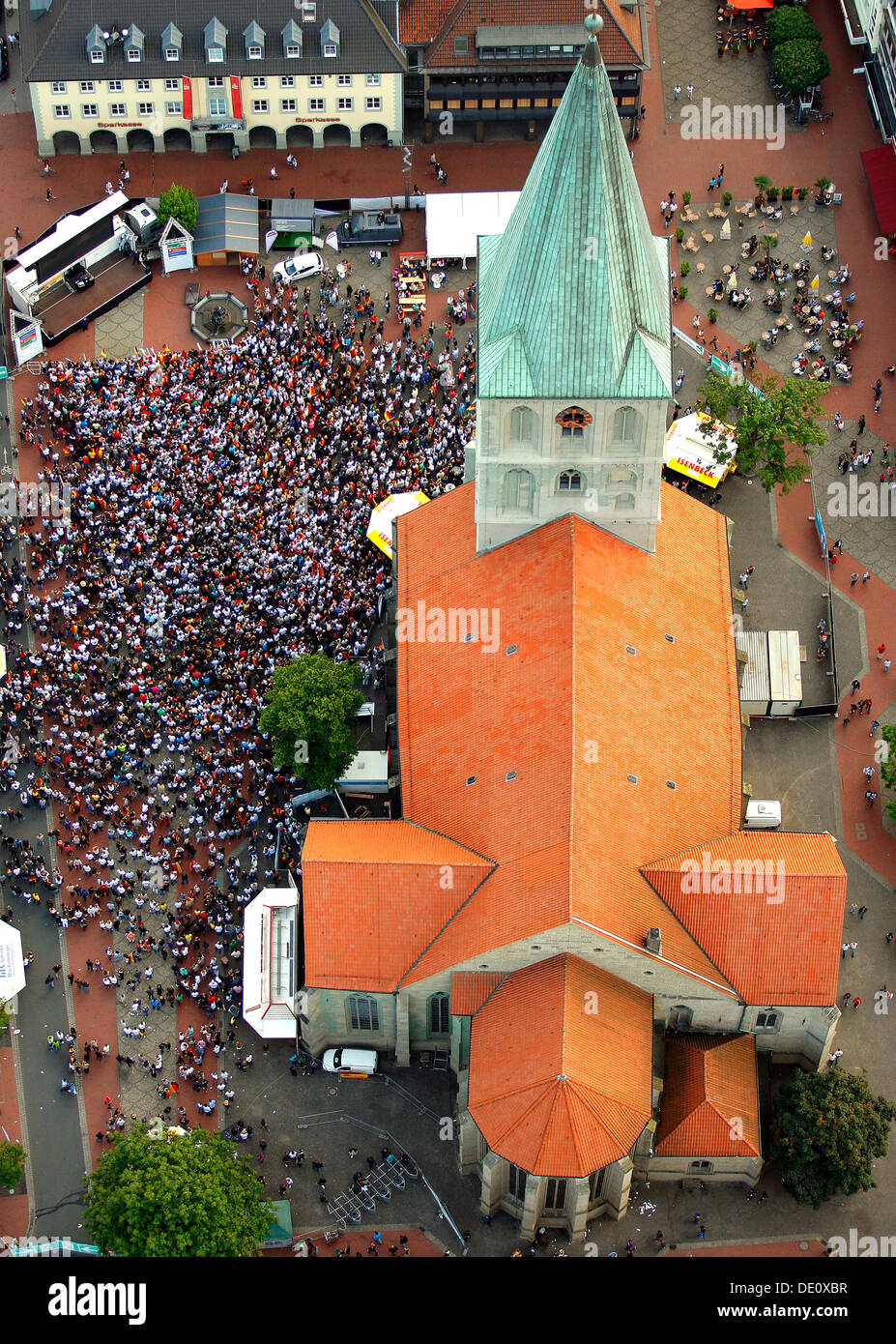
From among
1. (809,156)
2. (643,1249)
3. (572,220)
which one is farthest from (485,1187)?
(809,156)

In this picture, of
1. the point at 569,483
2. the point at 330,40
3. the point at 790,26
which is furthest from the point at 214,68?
the point at 569,483

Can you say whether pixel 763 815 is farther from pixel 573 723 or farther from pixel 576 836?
pixel 576 836

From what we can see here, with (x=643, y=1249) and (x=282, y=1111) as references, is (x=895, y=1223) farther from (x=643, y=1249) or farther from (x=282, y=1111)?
(x=282, y=1111)

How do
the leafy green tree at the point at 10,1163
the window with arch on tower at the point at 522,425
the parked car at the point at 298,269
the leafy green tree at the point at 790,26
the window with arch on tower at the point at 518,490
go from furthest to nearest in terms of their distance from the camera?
the leafy green tree at the point at 790,26, the parked car at the point at 298,269, the window with arch on tower at the point at 518,490, the window with arch on tower at the point at 522,425, the leafy green tree at the point at 10,1163

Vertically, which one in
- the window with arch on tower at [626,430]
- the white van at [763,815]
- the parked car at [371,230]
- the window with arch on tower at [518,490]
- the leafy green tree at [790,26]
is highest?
the leafy green tree at [790,26]

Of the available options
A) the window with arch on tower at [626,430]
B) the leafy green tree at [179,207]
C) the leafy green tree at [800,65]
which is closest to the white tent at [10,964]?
the window with arch on tower at [626,430]

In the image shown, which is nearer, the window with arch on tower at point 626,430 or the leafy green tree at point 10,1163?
the leafy green tree at point 10,1163

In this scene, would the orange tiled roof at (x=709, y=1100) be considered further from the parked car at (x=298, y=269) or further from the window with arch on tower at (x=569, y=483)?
the parked car at (x=298, y=269)
